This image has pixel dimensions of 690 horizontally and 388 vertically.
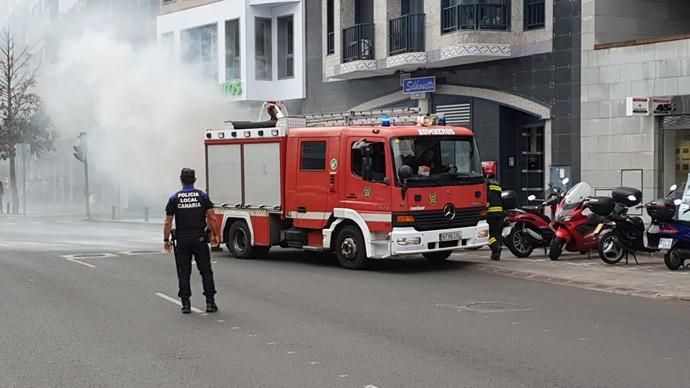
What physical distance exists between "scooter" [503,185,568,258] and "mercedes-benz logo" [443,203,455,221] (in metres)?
2.11

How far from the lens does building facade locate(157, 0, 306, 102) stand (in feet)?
96.5

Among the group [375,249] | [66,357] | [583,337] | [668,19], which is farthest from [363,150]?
[668,19]

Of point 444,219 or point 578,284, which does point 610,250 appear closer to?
point 578,284

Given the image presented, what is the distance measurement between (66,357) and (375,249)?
688cm

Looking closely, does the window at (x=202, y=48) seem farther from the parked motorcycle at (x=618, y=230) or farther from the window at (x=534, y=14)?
the parked motorcycle at (x=618, y=230)

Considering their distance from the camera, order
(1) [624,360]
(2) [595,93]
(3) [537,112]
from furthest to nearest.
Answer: (3) [537,112] → (2) [595,93] → (1) [624,360]

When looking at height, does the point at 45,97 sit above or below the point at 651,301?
above

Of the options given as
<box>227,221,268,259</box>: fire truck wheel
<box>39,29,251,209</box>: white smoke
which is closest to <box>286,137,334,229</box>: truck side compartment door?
<box>227,221,268,259</box>: fire truck wheel

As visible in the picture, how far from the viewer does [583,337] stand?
8.31 m

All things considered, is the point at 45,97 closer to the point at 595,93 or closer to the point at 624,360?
the point at 595,93

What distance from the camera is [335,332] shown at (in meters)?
8.66

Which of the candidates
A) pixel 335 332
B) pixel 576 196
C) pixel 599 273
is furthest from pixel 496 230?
pixel 335 332

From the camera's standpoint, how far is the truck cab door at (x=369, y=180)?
13.6 metres

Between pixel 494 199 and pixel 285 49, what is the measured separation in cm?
1645
